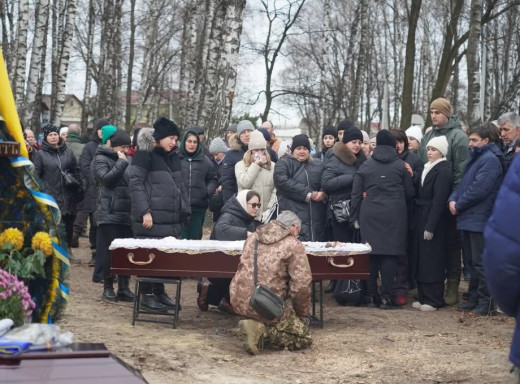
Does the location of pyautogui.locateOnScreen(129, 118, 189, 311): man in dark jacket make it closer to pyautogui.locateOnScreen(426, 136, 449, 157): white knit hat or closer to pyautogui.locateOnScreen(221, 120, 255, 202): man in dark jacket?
pyautogui.locateOnScreen(221, 120, 255, 202): man in dark jacket

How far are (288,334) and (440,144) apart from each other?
349 cm

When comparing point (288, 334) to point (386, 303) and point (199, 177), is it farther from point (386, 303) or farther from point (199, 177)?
point (199, 177)

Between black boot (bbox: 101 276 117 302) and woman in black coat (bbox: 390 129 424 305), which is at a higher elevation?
woman in black coat (bbox: 390 129 424 305)

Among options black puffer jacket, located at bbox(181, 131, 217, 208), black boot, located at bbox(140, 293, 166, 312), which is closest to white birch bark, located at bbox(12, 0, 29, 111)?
black puffer jacket, located at bbox(181, 131, 217, 208)

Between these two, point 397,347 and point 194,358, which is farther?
point 397,347

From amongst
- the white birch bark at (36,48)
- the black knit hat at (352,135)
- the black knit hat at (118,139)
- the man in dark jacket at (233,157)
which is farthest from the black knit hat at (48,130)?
the white birch bark at (36,48)

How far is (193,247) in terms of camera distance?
30.9ft

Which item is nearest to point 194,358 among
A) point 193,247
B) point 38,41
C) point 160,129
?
point 193,247

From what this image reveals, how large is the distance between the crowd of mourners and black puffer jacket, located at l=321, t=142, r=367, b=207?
1 centimetres

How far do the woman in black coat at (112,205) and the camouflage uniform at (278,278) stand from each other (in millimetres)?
2683

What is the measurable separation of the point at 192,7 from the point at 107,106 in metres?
4.25

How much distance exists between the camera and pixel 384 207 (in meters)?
11.0

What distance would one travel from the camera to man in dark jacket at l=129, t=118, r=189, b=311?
1013 cm

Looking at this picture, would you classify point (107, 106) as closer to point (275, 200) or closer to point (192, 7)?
point (192, 7)
